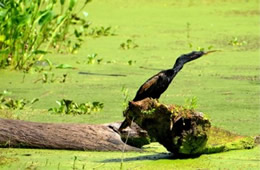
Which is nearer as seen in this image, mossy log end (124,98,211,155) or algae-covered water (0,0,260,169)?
mossy log end (124,98,211,155)

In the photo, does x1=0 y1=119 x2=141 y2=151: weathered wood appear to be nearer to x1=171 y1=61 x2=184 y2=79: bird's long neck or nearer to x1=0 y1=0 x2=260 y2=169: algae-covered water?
x1=0 y1=0 x2=260 y2=169: algae-covered water

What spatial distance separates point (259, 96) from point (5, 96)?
1.37 metres

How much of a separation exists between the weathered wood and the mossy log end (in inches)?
12.8

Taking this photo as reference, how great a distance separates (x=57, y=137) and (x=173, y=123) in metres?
0.55

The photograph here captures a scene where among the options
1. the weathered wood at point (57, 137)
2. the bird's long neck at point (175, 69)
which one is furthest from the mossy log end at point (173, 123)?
the weathered wood at point (57, 137)

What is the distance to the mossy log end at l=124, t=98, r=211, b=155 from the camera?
3.15 meters

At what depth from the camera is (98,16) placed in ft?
26.7

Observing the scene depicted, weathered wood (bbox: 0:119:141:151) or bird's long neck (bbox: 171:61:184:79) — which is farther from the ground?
bird's long neck (bbox: 171:61:184:79)

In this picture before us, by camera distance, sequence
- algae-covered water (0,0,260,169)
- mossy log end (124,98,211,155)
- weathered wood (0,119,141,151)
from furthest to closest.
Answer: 1. weathered wood (0,119,141,151)
2. algae-covered water (0,0,260,169)
3. mossy log end (124,98,211,155)

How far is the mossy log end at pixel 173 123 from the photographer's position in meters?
3.15

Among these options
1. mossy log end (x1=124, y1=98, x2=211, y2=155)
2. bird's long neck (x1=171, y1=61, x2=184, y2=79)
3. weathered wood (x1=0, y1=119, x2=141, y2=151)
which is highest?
bird's long neck (x1=171, y1=61, x2=184, y2=79)

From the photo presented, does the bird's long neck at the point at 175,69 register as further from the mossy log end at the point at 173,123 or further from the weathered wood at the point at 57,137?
the weathered wood at the point at 57,137

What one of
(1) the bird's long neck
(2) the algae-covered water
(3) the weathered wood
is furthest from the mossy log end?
(3) the weathered wood

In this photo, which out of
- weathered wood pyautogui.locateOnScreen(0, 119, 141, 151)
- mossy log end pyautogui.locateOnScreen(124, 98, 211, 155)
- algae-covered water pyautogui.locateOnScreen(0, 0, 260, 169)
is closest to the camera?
mossy log end pyautogui.locateOnScreen(124, 98, 211, 155)
